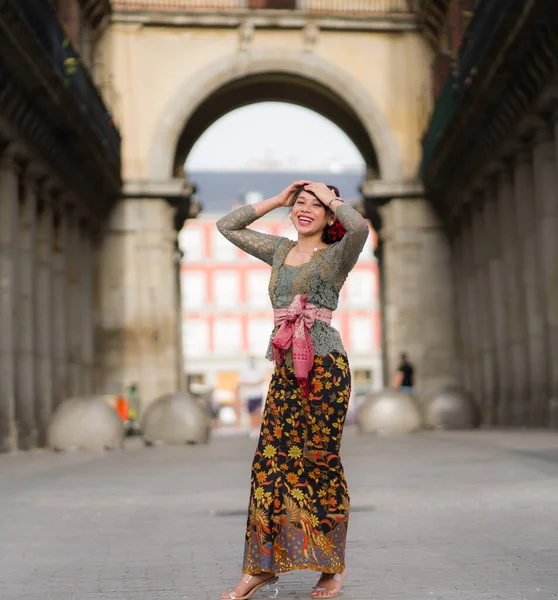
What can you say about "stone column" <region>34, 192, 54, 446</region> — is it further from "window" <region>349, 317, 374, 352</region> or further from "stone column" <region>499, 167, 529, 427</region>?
"window" <region>349, 317, 374, 352</region>

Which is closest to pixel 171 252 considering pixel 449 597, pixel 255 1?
pixel 255 1

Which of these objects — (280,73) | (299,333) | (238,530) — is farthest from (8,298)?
(299,333)

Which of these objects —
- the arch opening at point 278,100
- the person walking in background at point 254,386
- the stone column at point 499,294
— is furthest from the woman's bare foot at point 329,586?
the arch opening at point 278,100

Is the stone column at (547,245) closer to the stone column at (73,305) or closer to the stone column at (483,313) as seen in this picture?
the stone column at (483,313)

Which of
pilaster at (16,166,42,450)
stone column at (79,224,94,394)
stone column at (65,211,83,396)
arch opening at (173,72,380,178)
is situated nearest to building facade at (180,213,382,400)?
arch opening at (173,72,380,178)

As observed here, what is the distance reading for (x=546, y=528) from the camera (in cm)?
712

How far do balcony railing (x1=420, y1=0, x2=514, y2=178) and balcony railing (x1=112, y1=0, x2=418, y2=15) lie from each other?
378 cm

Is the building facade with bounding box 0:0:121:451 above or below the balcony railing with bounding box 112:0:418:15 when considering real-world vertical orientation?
below

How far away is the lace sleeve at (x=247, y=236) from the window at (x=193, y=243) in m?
69.7

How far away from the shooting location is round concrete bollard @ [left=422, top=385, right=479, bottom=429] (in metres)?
23.3

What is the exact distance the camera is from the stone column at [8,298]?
1969cm

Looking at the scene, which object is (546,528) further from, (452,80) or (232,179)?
(232,179)

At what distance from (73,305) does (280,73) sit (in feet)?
25.5

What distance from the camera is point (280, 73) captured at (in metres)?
30.7
